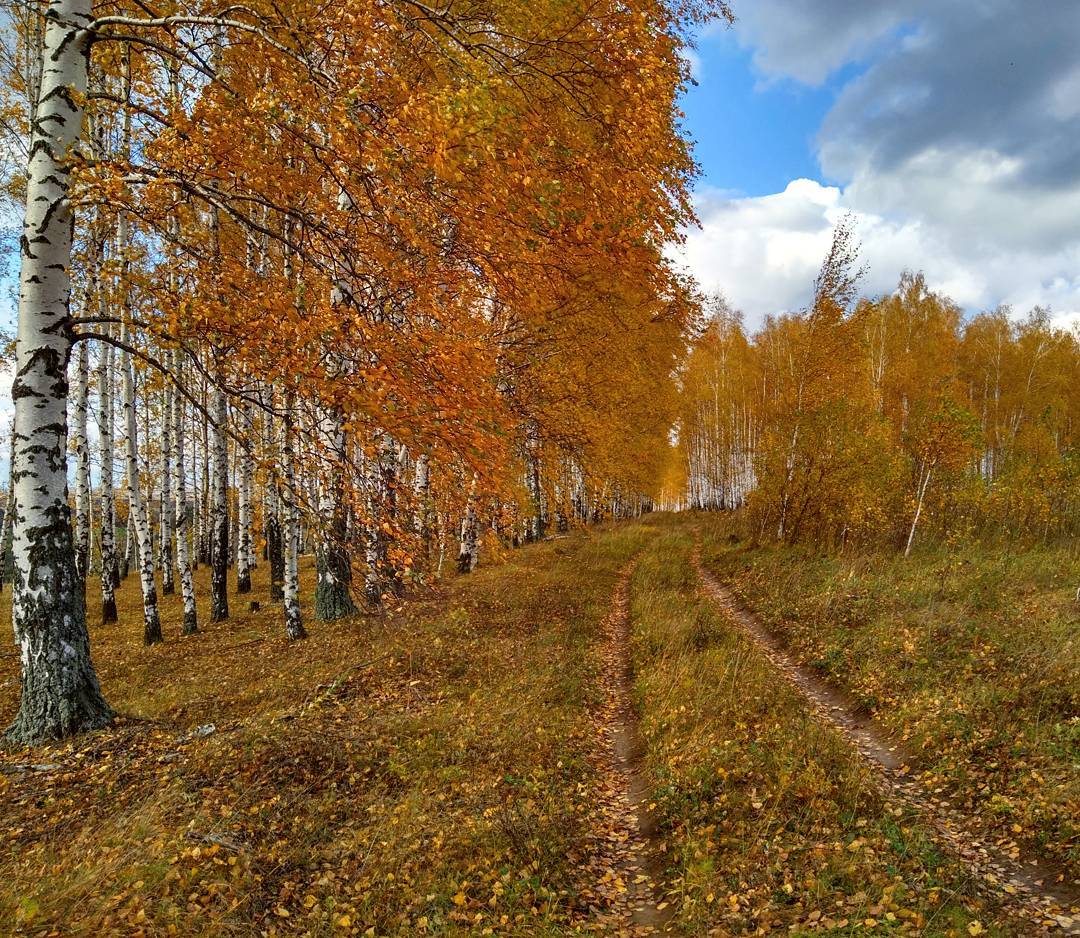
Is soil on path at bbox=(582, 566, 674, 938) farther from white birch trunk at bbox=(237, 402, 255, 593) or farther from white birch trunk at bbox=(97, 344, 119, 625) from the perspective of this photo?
white birch trunk at bbox=(97, 344, 119, 625)

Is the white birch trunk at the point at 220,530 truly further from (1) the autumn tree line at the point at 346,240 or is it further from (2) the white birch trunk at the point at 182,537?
(1) the autumn tree line at the point at 346,240

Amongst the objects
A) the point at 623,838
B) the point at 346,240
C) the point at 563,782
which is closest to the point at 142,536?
the point at 346,240

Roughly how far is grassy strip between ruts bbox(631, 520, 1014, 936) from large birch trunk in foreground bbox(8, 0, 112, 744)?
6898 mm

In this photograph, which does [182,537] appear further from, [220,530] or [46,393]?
[46,393]

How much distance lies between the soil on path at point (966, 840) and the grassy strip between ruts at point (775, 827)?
11.0 inches

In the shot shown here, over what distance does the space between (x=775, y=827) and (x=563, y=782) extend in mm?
2283

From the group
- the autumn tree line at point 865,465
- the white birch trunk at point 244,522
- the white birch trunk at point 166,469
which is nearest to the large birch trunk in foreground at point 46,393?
the white birch trunk at point 166,469

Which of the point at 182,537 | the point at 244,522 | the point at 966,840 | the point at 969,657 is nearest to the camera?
the point at 966,840

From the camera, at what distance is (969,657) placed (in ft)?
29.2

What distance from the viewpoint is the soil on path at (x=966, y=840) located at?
4648 mm

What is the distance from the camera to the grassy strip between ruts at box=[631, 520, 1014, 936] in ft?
14.8

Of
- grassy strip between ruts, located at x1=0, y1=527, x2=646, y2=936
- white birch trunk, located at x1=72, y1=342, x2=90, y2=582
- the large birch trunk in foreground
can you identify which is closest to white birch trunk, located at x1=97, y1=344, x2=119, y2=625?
white birch trunk, located at x1=72, y1=342, x2=90, y2=582

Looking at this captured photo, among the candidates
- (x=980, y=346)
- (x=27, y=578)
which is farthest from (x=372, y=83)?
(x=980, y=346)

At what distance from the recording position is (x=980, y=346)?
121ft
